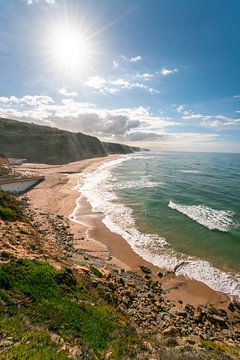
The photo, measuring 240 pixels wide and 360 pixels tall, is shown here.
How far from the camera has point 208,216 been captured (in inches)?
1031

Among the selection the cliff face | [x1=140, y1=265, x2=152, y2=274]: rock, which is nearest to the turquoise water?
[x1=140, y1=265, x2=152, y2=274]: rock

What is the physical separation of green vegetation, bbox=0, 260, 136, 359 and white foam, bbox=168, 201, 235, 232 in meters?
17.7

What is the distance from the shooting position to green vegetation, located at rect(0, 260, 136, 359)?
5.95 m

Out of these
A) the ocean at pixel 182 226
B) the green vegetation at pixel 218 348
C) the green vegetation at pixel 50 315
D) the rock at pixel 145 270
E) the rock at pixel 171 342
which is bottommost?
the rock at pixel 145 270

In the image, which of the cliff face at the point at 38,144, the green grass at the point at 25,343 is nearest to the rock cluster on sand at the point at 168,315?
the green grass at the point at 25,343

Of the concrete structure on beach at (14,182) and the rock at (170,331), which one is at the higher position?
the concrete structure on beach at (14,182)

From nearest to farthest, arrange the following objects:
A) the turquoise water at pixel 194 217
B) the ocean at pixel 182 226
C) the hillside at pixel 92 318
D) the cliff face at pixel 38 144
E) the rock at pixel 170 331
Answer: the hillside at pixel 92 318 < the rock at pixel 170 331 < the ocean at pixel 182 226 < the turquoise water at pixel 194 217 < the cliff face at pixel 38 144

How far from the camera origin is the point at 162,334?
340 inches

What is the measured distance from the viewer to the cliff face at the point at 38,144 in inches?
3265

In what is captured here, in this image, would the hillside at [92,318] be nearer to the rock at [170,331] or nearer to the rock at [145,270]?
the rock at [170,331]

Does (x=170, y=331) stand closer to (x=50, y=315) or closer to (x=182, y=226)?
(x=50, y=315)

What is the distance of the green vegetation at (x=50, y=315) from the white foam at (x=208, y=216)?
1771 cm

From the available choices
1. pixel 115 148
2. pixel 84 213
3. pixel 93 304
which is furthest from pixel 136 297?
pixel 115 148

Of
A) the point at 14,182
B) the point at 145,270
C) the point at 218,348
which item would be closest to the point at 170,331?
the point at 218,348
